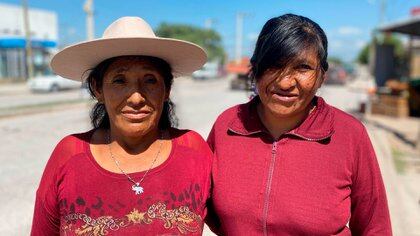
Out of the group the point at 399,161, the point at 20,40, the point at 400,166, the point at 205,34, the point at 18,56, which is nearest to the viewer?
the point at 400,166

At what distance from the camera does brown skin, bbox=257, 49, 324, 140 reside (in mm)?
1668

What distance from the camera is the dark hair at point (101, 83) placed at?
183 centimetres

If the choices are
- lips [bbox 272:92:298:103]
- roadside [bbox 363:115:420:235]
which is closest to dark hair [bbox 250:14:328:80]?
lips [bbox 272:92:298:103]

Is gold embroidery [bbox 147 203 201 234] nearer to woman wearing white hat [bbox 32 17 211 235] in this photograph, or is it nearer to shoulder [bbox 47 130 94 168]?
woman wearing white hat [bbox 32 17 211 235]

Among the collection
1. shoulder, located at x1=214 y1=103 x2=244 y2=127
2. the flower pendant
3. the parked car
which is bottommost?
the parked car

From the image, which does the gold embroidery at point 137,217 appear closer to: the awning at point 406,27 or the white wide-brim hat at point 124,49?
the white wide-brim hat at point 124,49

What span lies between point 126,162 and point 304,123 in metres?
0.82

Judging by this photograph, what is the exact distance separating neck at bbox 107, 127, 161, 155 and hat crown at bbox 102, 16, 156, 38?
45 cm

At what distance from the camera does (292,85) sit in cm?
167

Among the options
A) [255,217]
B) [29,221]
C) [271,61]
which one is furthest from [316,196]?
[29,221]

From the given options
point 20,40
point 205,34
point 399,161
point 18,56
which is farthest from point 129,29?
point 205,34

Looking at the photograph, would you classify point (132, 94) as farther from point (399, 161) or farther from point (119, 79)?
point (399, 161)

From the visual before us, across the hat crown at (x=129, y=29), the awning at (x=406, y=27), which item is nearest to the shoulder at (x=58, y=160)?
the hat crown at (x=129, y=29)

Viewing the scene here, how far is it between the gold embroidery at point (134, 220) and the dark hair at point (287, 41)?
72 centimetres
